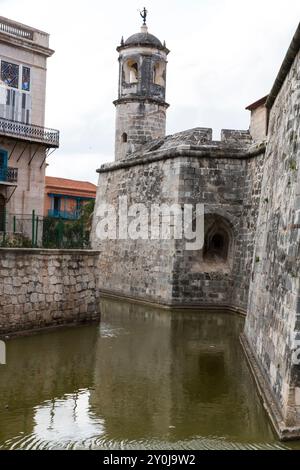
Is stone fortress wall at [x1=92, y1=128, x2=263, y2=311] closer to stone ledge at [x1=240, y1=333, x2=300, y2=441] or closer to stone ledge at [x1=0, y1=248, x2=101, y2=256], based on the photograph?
stone ledge at [x1=0, y1=248, x2=101, y2=256]

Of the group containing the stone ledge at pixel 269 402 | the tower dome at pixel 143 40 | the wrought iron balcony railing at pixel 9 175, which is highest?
the tower dome at pixel 143 40

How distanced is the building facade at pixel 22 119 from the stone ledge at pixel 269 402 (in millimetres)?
8882

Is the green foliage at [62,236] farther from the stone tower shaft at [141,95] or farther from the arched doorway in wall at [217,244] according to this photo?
the stone tower shaft at [141,95]

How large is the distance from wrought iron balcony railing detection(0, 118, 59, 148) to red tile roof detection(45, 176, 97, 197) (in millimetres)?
Result: 15344

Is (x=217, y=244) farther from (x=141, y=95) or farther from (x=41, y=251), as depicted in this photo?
(x=41, y=251)

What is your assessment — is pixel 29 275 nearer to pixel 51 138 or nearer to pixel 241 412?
pixel 241 412

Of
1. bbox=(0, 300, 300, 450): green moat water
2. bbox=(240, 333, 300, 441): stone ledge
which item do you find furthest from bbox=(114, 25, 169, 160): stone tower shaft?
bbox=(240, 333, 300, 441): stone ledge

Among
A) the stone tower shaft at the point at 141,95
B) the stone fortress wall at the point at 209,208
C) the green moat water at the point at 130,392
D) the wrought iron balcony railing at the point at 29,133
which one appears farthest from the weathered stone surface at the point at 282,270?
the stone tower shaft at the point at 141,95

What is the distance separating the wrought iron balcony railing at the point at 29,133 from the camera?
15.9m

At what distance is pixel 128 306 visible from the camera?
52.5 ft

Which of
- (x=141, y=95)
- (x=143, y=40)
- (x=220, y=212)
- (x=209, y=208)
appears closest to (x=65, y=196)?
(x=141, y=95)
